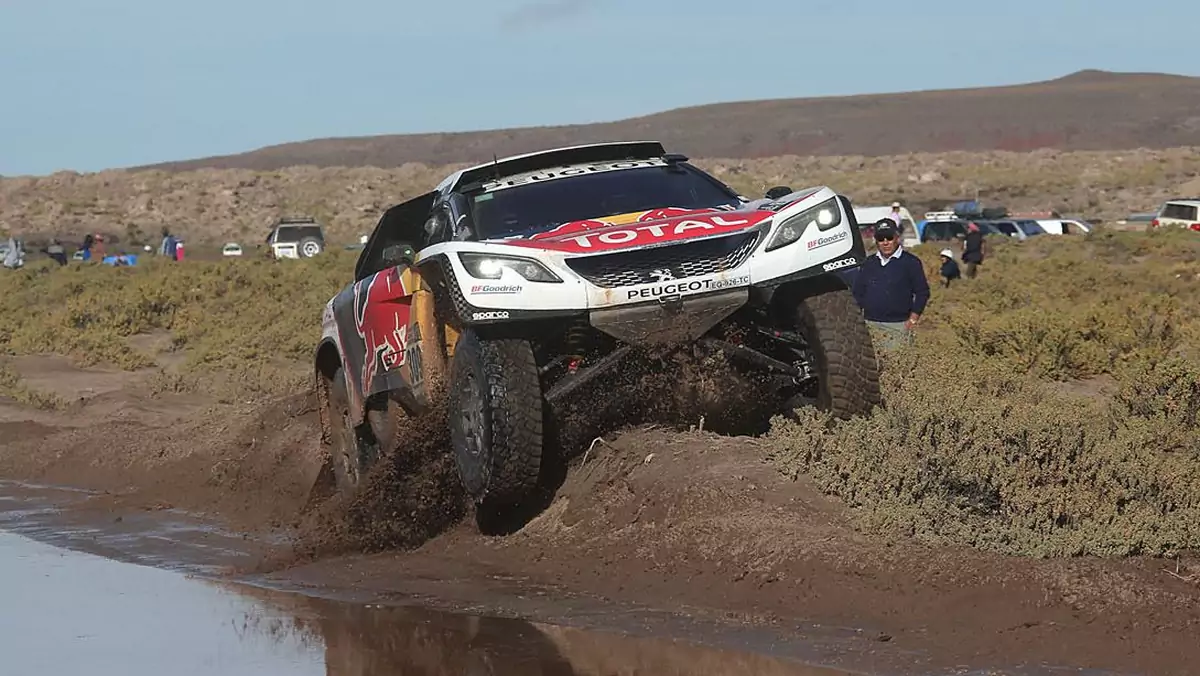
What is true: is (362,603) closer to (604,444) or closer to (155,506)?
(604,444)

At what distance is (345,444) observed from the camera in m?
11.4

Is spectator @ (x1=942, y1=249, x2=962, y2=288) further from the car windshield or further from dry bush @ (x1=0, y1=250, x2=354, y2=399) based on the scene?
the car windshield

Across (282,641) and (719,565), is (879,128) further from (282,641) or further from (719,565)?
(282,641)

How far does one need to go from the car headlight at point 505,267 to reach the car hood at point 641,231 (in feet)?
0.38

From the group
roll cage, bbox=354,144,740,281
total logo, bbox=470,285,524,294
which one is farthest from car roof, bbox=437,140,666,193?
total logo, bbox=470,285,524,294

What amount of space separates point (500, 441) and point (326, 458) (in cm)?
409

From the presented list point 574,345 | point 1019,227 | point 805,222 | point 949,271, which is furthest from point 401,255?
point 1019,227

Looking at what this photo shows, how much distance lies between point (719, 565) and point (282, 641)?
191 cm

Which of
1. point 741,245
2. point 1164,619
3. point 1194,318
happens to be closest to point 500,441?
point 741,245

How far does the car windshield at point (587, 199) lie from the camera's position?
9.21 m

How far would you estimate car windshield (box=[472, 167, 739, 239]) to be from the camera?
9211 mm

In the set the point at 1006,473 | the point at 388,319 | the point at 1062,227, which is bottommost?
the point at 1062,227

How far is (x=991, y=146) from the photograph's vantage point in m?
116

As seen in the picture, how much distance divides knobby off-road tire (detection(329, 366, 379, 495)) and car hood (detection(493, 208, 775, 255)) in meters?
2.89
